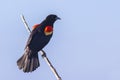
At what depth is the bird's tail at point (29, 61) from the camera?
20.2 feet

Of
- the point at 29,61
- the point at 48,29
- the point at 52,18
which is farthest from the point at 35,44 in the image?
the point at 52,18

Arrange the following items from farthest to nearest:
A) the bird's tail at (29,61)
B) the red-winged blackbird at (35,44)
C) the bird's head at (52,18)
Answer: the bird's head at (52,18)
the red-winged blackbird at (35,44)
the bird's tail at (29,61)

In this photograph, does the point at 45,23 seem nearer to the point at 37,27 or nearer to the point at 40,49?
the point at 37,27

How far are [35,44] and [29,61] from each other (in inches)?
15.6

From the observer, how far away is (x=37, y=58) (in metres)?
6.87

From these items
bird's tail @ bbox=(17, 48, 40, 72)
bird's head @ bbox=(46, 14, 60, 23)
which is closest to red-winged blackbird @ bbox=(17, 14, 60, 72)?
bird's tail @ bbox=(17, 48, 40, 72)

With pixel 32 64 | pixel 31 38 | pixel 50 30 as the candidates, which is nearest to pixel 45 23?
pixel 50 30

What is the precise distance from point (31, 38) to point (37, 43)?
0.17 m

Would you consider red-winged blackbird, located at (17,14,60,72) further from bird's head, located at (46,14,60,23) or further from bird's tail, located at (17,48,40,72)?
bird's head, located at (46,14,60,23)

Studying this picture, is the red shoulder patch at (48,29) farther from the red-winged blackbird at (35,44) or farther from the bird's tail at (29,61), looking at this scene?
the bird's tail at (29,61)

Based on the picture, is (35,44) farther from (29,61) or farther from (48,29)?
(48,29)

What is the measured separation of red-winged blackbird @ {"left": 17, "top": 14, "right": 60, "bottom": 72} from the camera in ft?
21.4

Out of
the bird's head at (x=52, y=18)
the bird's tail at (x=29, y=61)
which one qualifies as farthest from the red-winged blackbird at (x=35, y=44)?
the bird's head at (x=52, y=18)

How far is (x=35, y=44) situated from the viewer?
6.87m
